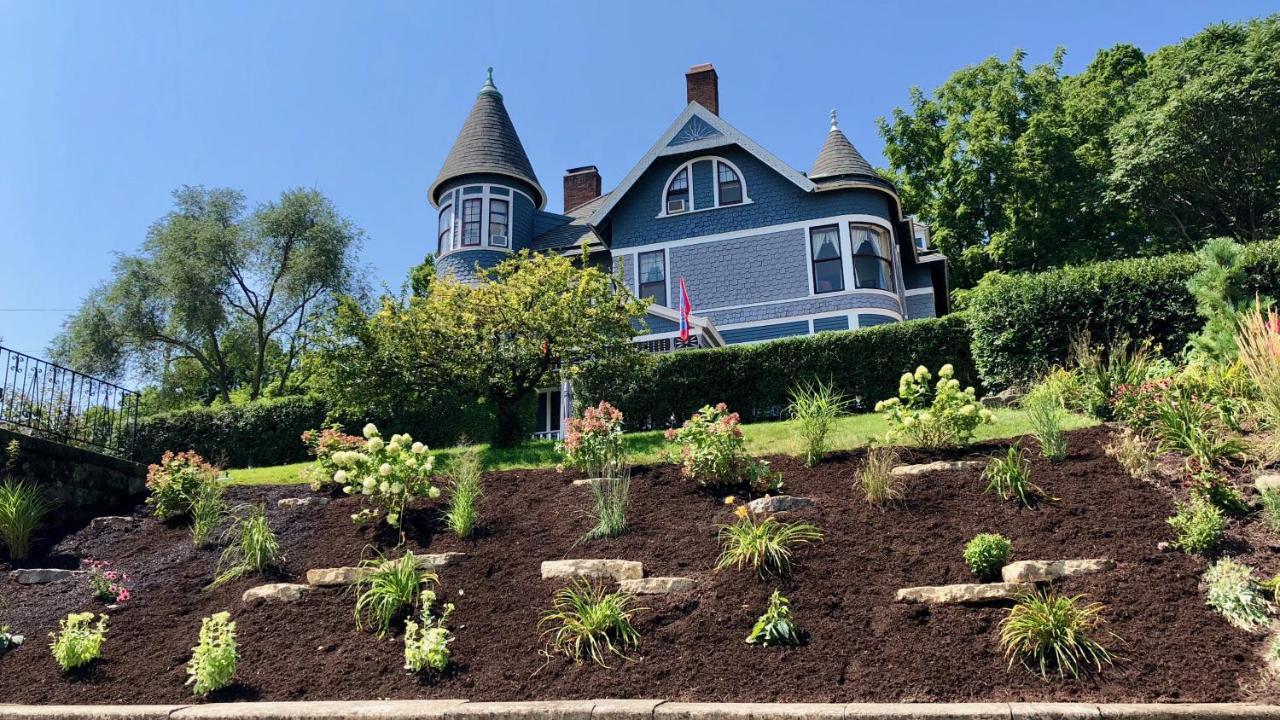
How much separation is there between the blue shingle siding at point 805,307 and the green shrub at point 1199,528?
14.3 metres

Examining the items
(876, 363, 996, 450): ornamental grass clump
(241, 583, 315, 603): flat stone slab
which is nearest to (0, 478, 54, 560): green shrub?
(241, 583, 315, 603): flat stone slab

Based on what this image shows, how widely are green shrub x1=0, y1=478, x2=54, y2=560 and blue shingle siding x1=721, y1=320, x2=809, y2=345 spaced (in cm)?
1469

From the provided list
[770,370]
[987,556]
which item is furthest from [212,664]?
[770,370]

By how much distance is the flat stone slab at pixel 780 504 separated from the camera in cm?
686

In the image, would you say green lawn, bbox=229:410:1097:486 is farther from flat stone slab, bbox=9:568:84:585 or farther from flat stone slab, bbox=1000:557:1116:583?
flat stone slab, bbox=1000:557:1116:583

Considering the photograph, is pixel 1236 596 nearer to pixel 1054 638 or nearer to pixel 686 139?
pixel 1054 638

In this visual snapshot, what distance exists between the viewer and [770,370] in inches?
566

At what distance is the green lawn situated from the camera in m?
8.41

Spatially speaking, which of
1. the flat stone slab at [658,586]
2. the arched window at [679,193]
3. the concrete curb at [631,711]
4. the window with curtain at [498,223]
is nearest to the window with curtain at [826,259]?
the arched window at [679,193]

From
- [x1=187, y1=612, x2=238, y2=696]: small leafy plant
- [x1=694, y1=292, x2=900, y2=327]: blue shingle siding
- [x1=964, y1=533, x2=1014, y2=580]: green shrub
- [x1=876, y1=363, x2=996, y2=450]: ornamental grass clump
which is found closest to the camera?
[x1=187, y1=612, x2=238, y2=696]: small leafy plant

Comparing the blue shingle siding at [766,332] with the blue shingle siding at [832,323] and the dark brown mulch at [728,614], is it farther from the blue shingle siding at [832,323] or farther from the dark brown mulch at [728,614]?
the dark brown mulch at [728,614]

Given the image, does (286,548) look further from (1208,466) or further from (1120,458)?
(1208,466)

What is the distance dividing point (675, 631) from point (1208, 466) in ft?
13.6

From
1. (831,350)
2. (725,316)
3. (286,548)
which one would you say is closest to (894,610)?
(286,548)
